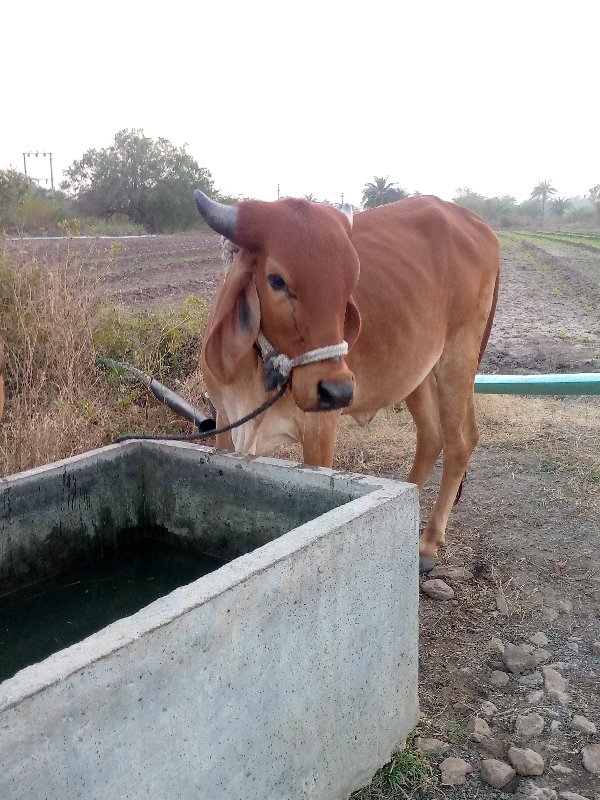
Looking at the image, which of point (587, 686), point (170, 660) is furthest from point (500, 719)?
point (170, 660)

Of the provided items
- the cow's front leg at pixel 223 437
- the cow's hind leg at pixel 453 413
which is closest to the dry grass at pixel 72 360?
the cow's front leg at pixel 223 437

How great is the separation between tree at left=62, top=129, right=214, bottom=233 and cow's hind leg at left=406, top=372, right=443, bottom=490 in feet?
110

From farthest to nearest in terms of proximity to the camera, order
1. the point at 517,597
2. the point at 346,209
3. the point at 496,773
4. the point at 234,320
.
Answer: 1. the point at 517,597
2. the point at 346,209
3. the point at 234,320
4. the point at 496,773

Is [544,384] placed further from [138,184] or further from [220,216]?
[138,184]

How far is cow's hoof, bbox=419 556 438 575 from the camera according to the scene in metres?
3.69

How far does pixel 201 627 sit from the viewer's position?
160 cm

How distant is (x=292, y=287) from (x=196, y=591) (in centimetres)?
120

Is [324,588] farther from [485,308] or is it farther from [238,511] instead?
[485,308]

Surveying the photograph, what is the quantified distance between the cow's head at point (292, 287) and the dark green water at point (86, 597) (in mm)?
806

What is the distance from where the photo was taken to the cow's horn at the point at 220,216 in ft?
8.62

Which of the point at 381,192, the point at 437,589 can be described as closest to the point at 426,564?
the point at 437,589

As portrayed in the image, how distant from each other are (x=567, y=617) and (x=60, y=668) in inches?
97.2

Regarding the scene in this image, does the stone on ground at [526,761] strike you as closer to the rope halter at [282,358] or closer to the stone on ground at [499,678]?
the stone on ground at [499,678]

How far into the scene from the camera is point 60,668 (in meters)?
1.37
